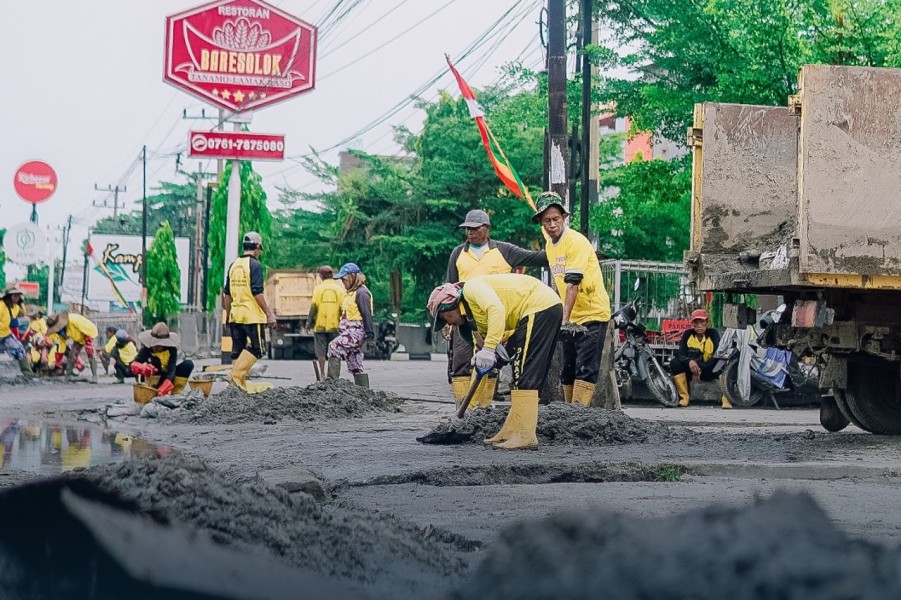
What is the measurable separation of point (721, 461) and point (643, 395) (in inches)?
325

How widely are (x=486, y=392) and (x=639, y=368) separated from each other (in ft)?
19.3

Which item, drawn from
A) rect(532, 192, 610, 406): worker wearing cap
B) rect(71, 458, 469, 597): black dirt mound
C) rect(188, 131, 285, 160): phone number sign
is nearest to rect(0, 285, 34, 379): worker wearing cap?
Result: rect(188, 131, 285, 160): phone number sign

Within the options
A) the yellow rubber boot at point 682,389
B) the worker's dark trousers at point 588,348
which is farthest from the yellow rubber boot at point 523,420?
the yellow rubber boot at point 682,389

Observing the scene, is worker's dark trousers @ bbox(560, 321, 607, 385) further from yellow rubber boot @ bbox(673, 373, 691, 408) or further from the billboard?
the billboard

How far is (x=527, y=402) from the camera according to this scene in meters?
8.80

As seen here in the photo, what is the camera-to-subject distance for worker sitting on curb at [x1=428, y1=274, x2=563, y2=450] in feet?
28.8

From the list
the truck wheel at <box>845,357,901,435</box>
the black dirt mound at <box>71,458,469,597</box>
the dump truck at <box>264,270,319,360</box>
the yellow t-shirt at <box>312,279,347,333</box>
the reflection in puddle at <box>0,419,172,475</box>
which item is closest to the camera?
the black dirt mound at <box>71,458,469,597</box>

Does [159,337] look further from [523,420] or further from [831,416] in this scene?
[831,416]

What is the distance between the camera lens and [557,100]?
1407 centimetres

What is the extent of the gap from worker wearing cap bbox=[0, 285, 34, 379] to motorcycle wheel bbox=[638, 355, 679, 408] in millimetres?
11708

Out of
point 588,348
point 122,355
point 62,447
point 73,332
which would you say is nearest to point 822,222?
point 588,348

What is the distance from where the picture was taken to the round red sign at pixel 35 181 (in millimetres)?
45844

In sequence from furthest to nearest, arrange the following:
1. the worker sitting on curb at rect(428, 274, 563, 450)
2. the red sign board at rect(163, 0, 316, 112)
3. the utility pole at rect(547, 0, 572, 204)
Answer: the red sign board at rect(163, 0, 316, 112)
the utility pole at rect(547, 0, 572, 204)
the worker sitting on curb at rect(428, 274, 563, 450)


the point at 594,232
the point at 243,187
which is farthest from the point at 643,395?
the point at 243,187
